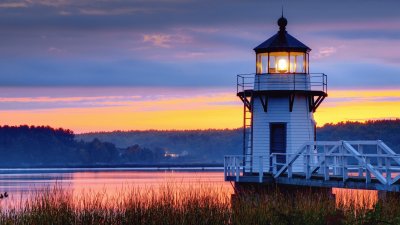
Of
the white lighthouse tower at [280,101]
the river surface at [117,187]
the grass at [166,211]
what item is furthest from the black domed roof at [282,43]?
the grass at [166,211]

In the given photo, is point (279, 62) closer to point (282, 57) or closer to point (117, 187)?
point (282, 57)

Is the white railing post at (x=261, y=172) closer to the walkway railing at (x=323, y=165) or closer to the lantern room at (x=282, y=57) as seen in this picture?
the walkway railing at (x=323, y=165)

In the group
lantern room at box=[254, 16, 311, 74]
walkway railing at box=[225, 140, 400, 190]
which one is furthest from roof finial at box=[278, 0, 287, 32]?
walkway railing at box=[225, 140, 400, 190]

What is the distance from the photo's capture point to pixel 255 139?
3788 cm

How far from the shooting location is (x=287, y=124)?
37.4 meters

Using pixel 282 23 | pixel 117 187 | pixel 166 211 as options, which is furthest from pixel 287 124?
pixel 117 187

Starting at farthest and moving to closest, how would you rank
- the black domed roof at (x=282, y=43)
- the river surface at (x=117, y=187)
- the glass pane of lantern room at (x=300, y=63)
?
the glass pane of lantern room at (x=300, y=63)
the black domed roof at (x=282, y=43)
the river surface at (x=117, y=187)

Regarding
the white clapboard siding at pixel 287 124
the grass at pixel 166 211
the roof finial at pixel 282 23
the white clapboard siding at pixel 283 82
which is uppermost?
the roof finial at pixel 282 23

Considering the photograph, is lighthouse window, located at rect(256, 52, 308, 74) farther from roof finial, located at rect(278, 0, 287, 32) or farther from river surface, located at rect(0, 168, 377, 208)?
river surface, located at rect(0, 168, 377, 208)

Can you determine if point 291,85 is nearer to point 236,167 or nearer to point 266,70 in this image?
point 266,70

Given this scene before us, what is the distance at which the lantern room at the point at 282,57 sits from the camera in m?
37.9

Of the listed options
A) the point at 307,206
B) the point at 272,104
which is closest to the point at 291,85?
the point at 272,104

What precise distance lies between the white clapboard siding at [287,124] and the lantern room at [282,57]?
125 cm

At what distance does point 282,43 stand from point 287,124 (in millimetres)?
3486
